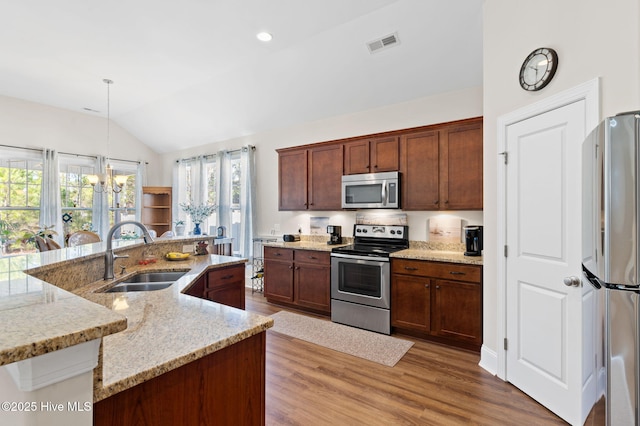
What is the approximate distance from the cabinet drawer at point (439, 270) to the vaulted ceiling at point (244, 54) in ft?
6.96

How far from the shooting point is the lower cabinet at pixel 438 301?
3064 millimetres

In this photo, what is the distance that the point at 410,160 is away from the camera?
12.4 ft

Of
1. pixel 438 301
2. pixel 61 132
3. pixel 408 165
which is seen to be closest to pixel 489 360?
pixel 438 301

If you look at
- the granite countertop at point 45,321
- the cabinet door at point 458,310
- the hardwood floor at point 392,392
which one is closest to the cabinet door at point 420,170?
the cabinet door at point 458,310

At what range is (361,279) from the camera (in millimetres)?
3732

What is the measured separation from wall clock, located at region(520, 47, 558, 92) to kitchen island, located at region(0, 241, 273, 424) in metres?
2.49

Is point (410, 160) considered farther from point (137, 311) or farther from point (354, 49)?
point (137, 311)

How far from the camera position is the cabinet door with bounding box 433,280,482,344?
9.98 ft

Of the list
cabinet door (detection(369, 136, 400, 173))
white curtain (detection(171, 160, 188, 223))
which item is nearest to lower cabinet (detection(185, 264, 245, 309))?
cabinet door (detection(369, 136, 400, 173))

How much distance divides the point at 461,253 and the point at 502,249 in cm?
96

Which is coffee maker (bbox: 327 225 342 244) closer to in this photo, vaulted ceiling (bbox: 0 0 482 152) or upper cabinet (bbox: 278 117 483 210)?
upper cabinet (bbox: 278 117 483 210)

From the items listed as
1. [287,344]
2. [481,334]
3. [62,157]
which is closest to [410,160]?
[481,334]

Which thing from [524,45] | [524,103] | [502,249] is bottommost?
[502,249]

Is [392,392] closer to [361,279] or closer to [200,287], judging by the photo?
[361,279]
